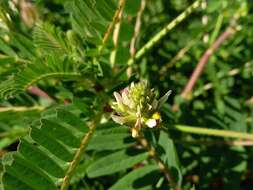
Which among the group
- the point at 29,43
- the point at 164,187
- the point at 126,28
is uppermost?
A: the point at 29,43

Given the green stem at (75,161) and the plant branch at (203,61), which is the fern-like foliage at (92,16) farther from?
the plant branch at (203,61)

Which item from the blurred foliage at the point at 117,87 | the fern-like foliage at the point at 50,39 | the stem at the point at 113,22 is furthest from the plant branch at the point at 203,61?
the fern-like foliage at the point at 50,39

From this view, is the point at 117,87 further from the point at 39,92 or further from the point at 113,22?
the point at 39,92

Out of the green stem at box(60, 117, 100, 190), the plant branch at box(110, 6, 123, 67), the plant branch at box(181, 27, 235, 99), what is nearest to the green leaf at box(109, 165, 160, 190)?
the green stem at box(60, 117, 100, 190)

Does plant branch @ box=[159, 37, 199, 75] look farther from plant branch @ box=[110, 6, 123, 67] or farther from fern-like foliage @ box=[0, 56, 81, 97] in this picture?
fern-like foliage @ box=[0, 56, 81, 97]

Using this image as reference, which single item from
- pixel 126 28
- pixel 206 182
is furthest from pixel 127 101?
pixel 206 182

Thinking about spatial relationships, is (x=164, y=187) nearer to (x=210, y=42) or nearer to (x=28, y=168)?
(x=28, y=168)

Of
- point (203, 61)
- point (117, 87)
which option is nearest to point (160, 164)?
point (117, 87)
